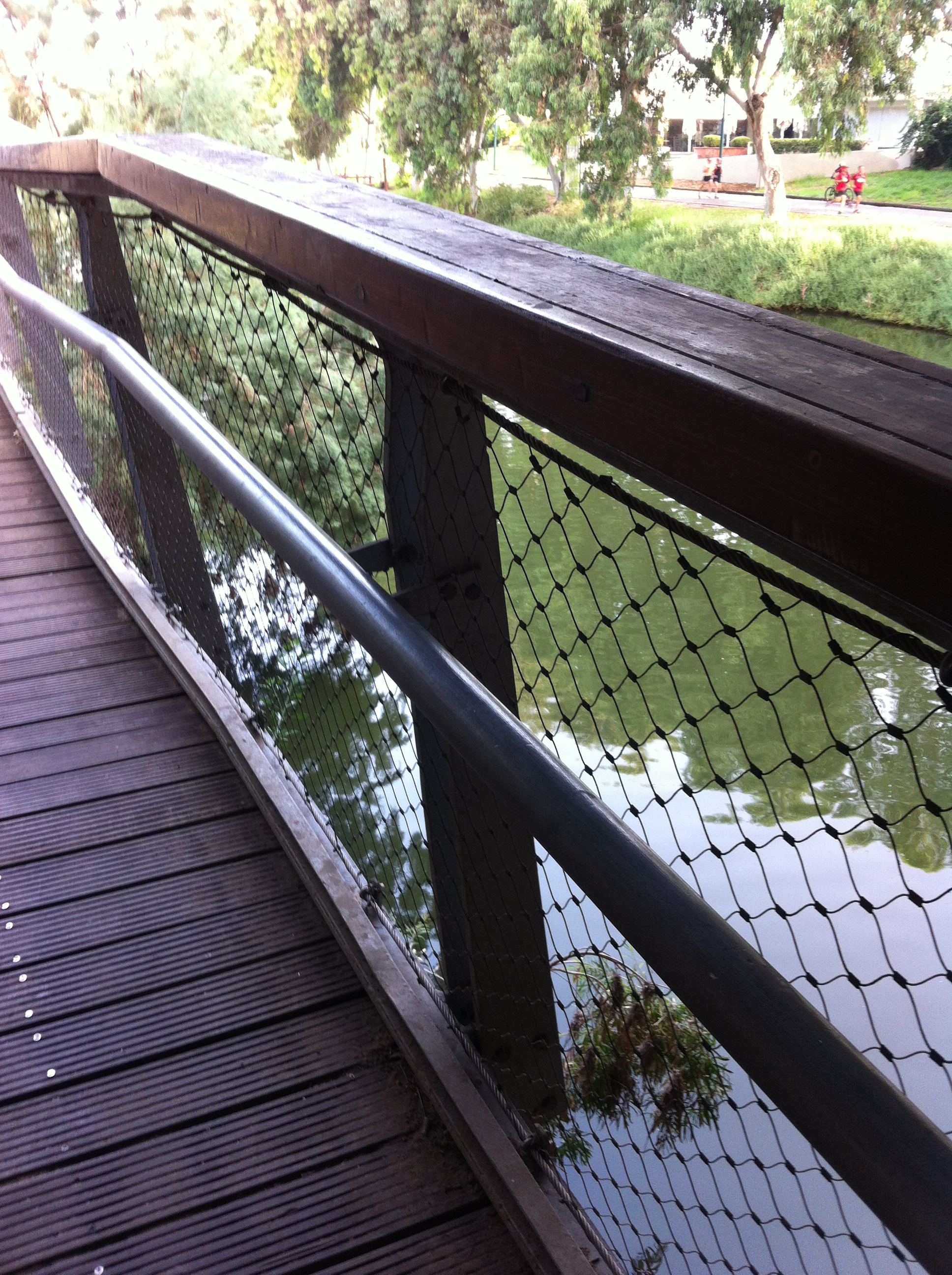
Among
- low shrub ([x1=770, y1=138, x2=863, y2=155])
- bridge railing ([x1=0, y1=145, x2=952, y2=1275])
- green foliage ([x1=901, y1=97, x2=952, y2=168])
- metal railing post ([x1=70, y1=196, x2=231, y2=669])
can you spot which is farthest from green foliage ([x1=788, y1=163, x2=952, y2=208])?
metal railing post ([x1=70, y1=196, x2=231, y2=669])

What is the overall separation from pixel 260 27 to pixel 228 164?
23.0m

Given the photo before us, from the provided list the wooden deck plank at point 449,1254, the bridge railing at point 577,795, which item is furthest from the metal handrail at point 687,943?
the wooden deck plank at point 449,1254

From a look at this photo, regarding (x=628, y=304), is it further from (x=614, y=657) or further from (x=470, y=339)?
(x=614, y=657)

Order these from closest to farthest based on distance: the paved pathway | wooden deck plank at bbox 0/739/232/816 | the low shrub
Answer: wooden deck plank at bbox 0/739/232/816
the paved pathway
the low shrub

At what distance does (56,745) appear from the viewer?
1.77 metres

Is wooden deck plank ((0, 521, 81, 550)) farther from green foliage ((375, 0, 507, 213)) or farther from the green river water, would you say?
green foliage ((375, 0, 507, 213))

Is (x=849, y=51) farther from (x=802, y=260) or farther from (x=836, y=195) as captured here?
(x=836, y=195)

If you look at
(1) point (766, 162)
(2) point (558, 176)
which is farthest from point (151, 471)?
(2) point (558, 176)

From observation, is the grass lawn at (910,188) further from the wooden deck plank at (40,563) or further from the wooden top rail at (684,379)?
the wooden top rail at (684,379)

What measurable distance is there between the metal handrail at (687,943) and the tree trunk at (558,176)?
19.5 m

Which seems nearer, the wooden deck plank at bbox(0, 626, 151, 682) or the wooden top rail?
the wooden top rail

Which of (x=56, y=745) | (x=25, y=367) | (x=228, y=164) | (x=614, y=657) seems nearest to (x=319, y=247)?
(x=228, y=164)

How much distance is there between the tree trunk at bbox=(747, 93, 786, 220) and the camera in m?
18.0

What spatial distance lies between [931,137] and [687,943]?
25.9 m
